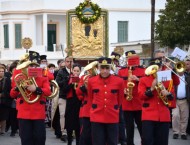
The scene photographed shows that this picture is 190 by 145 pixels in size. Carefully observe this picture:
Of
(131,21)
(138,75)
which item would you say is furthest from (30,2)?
(138,75)

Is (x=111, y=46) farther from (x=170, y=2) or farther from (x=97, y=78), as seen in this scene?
(x=97, y=78)

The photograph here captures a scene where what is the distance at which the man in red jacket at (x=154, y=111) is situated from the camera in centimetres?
1169

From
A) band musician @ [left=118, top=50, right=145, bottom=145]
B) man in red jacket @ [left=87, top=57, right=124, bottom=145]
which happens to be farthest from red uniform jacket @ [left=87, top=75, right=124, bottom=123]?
band musician @ [left=118, top=50, right=145, bottom=145]

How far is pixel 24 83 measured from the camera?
38.3 ft

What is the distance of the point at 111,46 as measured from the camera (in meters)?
49.1

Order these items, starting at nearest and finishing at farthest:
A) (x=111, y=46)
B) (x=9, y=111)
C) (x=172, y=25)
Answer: (x=9, y=111) < (x=172, y=25) < (x=111, y=46)

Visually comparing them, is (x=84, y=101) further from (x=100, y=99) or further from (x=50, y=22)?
(x=50, y=22)

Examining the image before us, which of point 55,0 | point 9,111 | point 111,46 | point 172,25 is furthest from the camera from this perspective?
point 55,0

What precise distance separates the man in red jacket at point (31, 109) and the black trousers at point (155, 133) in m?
1.88

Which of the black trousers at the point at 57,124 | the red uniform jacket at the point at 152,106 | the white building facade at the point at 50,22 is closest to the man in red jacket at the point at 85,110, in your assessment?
the red uniform jacket at the point at 152,106

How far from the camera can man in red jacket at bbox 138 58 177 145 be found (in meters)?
11.7

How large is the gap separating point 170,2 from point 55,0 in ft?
67.8

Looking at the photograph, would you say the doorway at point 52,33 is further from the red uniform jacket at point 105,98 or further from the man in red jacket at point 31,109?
the red uniform jacket at point 105,98

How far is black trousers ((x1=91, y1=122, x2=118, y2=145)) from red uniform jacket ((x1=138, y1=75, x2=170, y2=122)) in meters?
0.79
